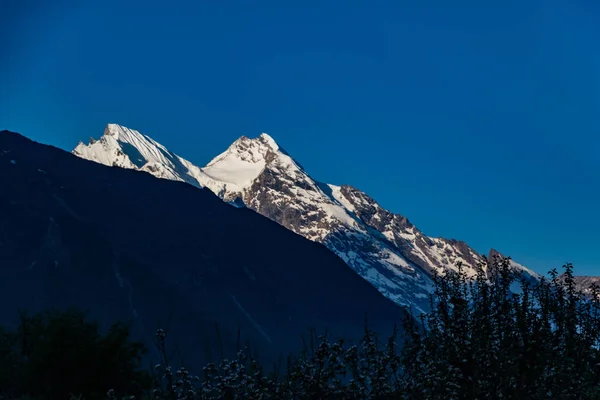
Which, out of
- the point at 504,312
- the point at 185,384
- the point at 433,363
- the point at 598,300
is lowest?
the point at 185,384

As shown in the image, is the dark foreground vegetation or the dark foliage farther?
the dark foliage

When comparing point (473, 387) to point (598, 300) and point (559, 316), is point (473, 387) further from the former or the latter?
point (598, 300)

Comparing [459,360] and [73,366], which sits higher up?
[459,360]

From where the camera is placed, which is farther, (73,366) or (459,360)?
(73,366)

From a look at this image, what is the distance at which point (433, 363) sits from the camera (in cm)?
1795

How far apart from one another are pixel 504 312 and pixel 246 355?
7.17 m

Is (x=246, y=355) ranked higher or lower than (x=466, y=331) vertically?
lower

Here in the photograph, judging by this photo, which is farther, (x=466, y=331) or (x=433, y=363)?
(x=466, y=331)

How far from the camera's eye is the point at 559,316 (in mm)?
21438

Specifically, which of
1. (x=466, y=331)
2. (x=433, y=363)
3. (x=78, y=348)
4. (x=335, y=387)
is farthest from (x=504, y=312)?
(x=78, y=348)

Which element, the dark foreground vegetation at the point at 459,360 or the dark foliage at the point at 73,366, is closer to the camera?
the dark foreground vegetation at the point at 459,360

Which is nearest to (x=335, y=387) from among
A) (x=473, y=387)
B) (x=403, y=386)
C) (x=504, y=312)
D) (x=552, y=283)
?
(x=403, y=386)

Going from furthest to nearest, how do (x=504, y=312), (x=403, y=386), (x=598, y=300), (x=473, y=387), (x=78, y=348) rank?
(x=78, y=348)
(x=598, y=300)
(x=504, y=312)
(x=403, y=386)
(x=473, y=387)

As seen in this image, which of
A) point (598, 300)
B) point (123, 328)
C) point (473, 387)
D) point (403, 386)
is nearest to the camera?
point (473, 387)
